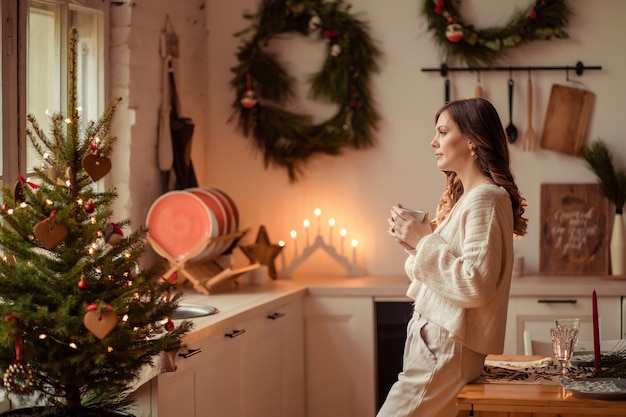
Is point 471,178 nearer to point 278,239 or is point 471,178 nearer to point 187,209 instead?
point 187,209

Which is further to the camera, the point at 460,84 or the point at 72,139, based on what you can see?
the point at 460,84

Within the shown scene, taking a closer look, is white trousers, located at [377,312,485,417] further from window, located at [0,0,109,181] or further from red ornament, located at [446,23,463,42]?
red ornament, located at [446,23,463,42]

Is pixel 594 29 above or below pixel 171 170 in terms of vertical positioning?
above

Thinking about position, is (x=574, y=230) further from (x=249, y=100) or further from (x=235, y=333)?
(x=235, y=333)

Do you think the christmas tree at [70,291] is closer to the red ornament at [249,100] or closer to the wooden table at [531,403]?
the wooden table at [531,403]

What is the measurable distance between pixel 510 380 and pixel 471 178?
21.7 inches

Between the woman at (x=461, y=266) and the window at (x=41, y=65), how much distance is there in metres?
1.44

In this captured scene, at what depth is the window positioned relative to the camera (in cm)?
336

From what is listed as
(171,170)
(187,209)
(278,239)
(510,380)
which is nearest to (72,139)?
(510,380)

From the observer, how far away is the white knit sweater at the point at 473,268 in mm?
2490

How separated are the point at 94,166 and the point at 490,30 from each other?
2.71 meters

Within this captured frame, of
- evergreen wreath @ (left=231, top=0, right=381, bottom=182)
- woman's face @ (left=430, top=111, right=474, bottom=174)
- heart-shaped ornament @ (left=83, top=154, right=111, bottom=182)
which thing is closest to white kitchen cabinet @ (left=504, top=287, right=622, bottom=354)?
evergreen wreath @ (left=231, top=0, right=381, bottom=182)

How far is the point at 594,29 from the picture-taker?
4.64m

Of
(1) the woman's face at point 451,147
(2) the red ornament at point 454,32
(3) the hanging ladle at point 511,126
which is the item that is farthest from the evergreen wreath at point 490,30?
(1) the woman's face at point 451,147
